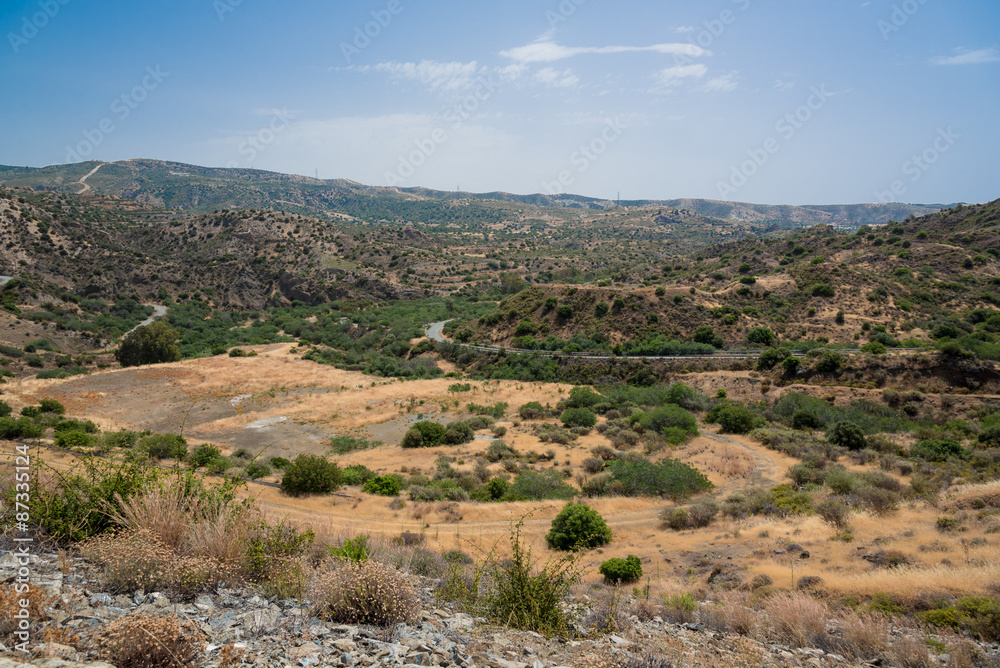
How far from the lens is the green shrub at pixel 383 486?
18.4m

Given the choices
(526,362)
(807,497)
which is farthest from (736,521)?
(526,362)

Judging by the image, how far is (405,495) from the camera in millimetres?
18344

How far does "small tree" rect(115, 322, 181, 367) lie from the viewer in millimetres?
46281

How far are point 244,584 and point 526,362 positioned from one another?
4026 cm

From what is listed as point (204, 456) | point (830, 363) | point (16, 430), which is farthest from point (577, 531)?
point (830, 363)

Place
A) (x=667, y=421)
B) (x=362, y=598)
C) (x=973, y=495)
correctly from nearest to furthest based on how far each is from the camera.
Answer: (x=362, y=598)
(x=973, y=495)
(x=667, y=421)

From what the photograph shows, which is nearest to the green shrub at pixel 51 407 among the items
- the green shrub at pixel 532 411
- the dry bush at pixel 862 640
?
the green shrub at pixel 532 411

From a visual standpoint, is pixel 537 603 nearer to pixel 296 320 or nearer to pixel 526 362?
pixel 526 362

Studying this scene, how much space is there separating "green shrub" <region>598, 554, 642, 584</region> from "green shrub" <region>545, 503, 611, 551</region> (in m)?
1.79

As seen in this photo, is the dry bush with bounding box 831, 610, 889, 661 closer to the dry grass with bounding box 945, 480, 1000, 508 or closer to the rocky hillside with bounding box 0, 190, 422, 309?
the dry grass with bounding box 945, 480, 1000, 508

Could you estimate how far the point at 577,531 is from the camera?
13.6 meters

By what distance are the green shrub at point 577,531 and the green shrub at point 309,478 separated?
892cm

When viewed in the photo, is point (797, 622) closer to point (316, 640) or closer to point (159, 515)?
point (316, 640)

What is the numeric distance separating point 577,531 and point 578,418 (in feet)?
52.5
